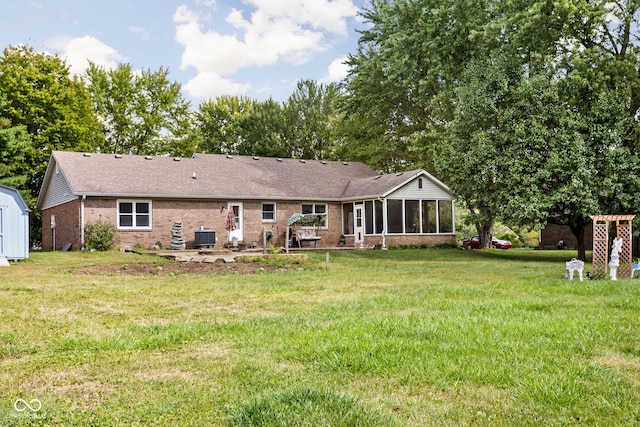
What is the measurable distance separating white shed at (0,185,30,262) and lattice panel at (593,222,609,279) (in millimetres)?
16301

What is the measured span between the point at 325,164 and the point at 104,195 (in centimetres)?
1378

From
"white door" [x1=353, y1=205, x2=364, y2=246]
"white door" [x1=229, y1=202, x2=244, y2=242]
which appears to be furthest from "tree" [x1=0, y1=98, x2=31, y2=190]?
"white door" [x1=353, y1=205, x2=364, y2=246]

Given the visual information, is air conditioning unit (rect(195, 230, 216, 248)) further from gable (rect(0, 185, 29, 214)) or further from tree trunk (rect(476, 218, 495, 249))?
tree trunk (rect(476, 218, 495, 249))

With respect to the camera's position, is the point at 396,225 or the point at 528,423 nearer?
the point at 528,423

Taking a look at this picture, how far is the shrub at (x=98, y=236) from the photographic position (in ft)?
74.5

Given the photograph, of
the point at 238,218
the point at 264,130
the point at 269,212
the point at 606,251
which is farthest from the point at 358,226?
the point at 264,130

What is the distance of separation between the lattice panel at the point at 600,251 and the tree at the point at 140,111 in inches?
1428

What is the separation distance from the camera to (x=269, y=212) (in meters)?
27.8

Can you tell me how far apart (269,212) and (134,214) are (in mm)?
6563

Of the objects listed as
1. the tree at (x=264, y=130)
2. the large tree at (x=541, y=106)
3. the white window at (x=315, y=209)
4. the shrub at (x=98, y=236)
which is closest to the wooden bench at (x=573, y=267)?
the large tree at (x=541, y=106)

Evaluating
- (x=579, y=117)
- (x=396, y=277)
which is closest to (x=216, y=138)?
(x=579, y=117)

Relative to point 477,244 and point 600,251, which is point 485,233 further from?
point 600,251

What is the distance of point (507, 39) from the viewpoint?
841 inches

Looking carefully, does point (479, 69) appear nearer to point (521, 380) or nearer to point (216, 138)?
point (521, 380)
